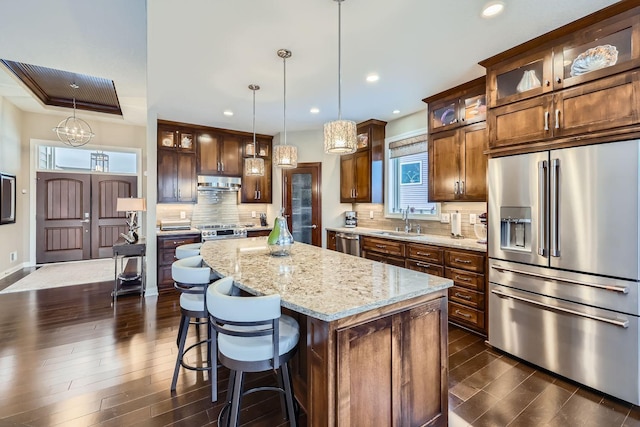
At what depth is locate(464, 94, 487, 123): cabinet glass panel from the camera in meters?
3.24

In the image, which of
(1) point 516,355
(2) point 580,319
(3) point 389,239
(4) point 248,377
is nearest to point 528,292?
(2) point 580,319

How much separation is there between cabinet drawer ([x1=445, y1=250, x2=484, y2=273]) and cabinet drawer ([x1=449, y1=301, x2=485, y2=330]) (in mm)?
440

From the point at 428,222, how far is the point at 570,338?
7.29ft

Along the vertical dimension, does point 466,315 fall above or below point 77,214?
below

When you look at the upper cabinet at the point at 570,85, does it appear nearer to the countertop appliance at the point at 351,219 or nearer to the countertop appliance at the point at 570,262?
Answer: the countertop appliance at the point at 570,262

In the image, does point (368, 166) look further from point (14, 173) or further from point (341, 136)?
point (14, 173)

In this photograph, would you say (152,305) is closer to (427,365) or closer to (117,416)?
(117,416)

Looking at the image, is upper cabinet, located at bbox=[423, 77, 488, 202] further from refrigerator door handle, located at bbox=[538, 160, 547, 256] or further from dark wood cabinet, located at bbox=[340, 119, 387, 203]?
dark wood cabinet, located at bbox=[340, 119, 387, 203]

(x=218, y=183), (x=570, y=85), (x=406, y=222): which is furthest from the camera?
(x=218, y=183)

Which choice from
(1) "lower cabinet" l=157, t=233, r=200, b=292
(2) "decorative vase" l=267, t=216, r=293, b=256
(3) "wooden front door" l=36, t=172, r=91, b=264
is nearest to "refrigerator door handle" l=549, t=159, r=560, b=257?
(2) "decorative vase" l=267, t=216, r=293, b=256

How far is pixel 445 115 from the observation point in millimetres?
3664

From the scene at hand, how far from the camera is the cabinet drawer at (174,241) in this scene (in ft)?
14.8

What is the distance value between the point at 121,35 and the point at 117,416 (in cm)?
348

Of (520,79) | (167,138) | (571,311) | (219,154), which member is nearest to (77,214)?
(167,138)
